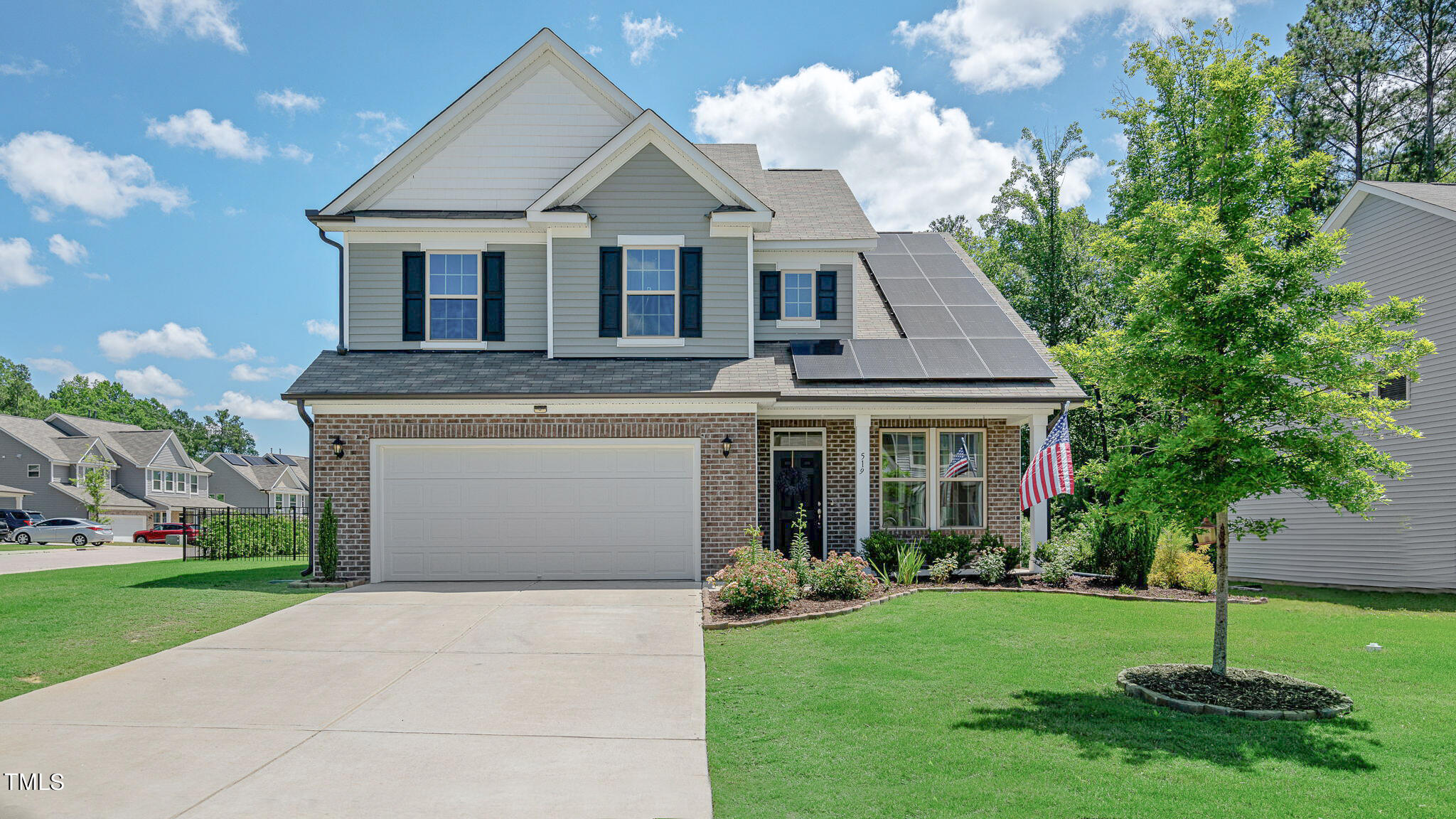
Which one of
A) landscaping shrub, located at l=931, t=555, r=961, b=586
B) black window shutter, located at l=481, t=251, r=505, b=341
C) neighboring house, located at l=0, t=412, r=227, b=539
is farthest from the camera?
neighboring house, located at l=0, t=412, r=227, b=539

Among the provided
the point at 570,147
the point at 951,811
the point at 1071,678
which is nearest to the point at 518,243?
the point at 570,147

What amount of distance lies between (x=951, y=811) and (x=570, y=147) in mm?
13649

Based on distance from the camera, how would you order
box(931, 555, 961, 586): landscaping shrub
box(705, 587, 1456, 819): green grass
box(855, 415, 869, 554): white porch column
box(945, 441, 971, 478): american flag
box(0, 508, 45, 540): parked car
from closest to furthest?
box(705, 587, 1456, 819): green grass < box(931, 555, 961, 586): landscaping shrub < box(855, 415, 869, 554): white porch column < box(945, 441, 971, 478): american flag < box(0, 508, 45, 540): parked car

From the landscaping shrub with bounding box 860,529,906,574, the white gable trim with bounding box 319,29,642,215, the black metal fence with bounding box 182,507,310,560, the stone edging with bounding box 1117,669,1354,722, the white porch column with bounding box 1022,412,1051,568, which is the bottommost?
the black metal fence with bounding box 182,507,310,560

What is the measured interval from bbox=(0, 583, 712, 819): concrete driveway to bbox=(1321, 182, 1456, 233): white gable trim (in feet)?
49.3

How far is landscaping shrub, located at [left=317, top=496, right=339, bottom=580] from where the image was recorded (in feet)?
Answer: 44.8

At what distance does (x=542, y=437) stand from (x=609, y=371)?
61.9 inches

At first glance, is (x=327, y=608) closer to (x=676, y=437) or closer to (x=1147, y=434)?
(x=676, y=437)

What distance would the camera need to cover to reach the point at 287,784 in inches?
223

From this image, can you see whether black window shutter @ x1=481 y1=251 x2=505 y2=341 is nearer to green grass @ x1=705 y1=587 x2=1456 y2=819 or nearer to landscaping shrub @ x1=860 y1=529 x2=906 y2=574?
landscaping shrub @ x1=860 y1=529 x2=906 y2=574

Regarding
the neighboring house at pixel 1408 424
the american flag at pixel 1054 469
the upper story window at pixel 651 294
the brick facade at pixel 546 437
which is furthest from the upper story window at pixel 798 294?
the neighboring house at pixel 1408 424

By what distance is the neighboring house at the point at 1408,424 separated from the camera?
15281 millimetres

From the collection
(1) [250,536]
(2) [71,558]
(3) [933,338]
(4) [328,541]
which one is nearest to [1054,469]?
(3) [933,338]

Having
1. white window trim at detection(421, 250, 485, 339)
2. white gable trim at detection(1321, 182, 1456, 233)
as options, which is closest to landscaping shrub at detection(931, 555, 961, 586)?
white window trim at detection(421, 250, 485, 339)
